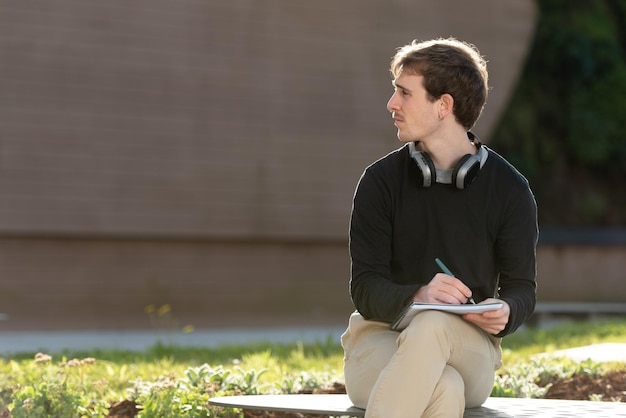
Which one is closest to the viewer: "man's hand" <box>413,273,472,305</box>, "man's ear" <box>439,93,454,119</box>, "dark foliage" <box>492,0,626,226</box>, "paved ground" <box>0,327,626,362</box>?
"man's hand" <box>413,273,472,305</box>

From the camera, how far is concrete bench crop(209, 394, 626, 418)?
3365mm

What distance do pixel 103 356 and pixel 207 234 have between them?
571 centimetres

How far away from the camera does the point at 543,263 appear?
18.5 meters

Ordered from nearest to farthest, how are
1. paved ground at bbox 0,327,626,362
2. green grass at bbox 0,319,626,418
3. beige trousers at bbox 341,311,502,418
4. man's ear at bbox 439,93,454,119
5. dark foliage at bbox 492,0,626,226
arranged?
beige trousers at bbox 341,311,502,418, man's ear at bbox 439,93,454,119, green grass at bbox 0,319,626,418, paved ground at bbox 0,327,626,362, dark foliage at bbox 492,0,626,226

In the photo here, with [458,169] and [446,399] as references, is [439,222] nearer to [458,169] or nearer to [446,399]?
[458,169]

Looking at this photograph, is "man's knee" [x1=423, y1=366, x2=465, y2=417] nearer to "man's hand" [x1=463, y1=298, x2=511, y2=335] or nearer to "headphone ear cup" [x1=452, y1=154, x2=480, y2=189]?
"man's hand" [x1=463, y1=298, x2=511, y2=335]

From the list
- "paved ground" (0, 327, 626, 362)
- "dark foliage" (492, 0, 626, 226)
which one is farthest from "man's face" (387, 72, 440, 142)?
"dark foliage" (492, 0, 626, 226)

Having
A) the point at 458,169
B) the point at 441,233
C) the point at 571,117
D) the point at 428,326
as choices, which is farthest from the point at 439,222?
the point at 571,117

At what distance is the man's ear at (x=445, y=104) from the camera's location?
11.6ft

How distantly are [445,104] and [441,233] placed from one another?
0.42 meters

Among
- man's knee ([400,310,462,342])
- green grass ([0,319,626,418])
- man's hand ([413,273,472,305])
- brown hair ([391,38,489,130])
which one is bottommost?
green grass ([0,319,626,418])

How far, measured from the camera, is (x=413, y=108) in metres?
3.55

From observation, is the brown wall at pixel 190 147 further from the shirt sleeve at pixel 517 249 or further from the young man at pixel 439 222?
the shirt sleeve at pixel 517 249

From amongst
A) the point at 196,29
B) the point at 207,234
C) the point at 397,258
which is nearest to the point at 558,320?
the point at 207,234
